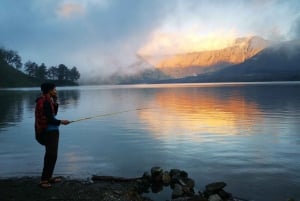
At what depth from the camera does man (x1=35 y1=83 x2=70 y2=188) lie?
13.9m

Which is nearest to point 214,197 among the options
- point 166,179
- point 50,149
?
point 166,179

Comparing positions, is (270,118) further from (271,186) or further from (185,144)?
(271,186)

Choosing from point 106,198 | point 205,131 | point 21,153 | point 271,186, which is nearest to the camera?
point 106,198

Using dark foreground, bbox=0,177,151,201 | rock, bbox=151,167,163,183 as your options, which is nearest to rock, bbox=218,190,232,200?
dark foreground, bbox=0,177,151,201

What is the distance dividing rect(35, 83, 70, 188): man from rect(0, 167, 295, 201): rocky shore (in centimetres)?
85

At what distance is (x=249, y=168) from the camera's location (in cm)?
1952

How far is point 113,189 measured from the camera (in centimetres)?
1482

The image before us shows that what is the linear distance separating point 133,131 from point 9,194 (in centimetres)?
1995

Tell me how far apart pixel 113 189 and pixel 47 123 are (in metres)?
3.48

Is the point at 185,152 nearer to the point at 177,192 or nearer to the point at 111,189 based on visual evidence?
the point at 177,192

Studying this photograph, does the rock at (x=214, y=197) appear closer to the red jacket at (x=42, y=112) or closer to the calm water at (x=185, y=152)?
the calm water at (x=185, y=152)

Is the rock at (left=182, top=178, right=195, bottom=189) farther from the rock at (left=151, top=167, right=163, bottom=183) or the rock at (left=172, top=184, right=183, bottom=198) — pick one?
the rock at (left=151, top=167, right=163, bottom=183)

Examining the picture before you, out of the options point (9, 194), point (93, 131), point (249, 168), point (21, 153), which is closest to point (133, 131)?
point (93, 131)

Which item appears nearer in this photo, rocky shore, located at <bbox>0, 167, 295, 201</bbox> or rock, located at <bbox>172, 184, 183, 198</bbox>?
rocky shore, located at <bbox>0, 167, 295, 201</bbox>
